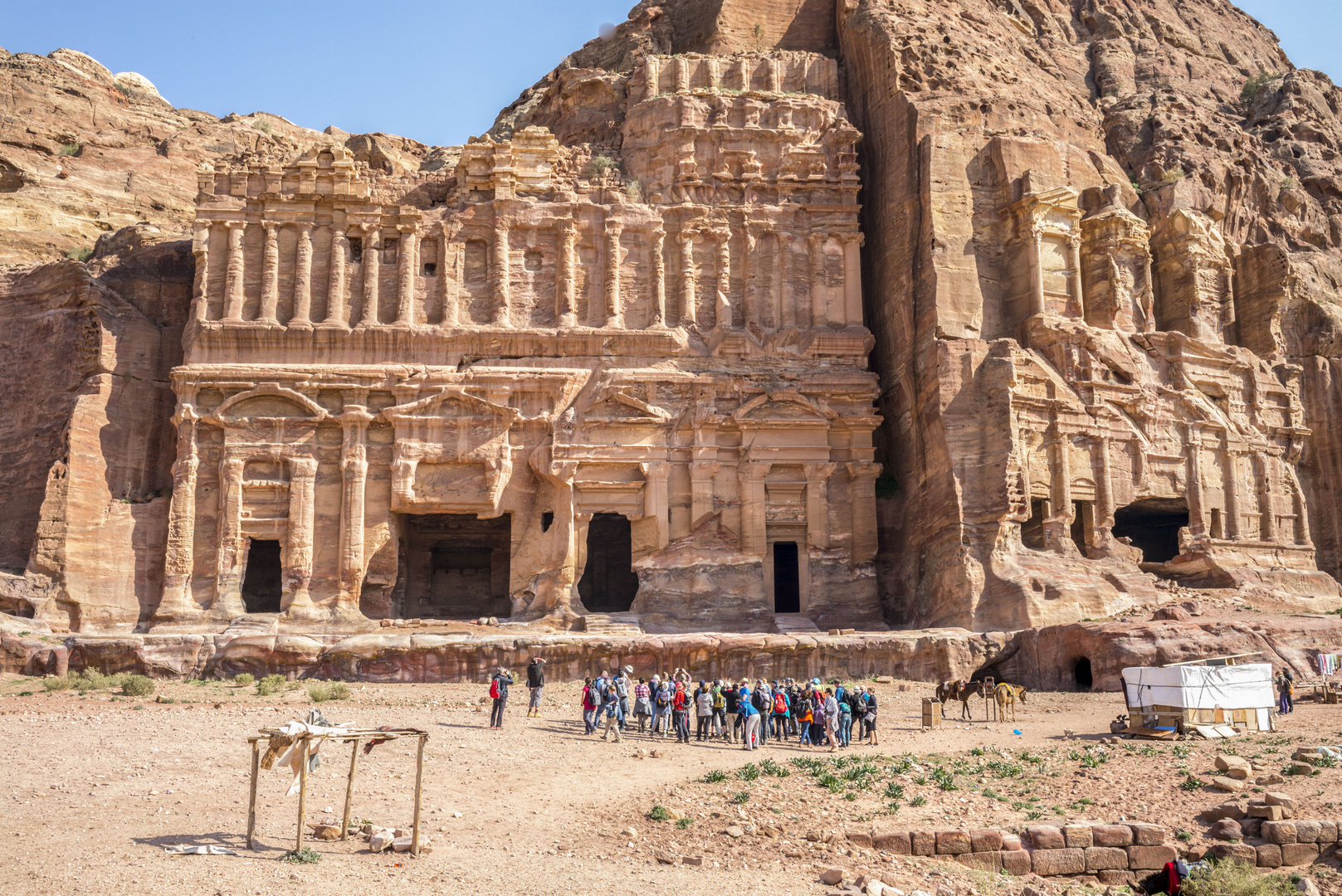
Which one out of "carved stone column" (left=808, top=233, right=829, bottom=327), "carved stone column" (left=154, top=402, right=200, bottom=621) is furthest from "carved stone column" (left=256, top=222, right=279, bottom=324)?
"carved stone column" (left=808, top=233, right=829, bottom=327)

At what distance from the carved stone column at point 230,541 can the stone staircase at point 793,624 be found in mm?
14577

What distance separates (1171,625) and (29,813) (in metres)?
22.0

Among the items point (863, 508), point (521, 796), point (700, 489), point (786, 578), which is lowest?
point (521, 796)

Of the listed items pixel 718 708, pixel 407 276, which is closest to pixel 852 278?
pixel 407 276

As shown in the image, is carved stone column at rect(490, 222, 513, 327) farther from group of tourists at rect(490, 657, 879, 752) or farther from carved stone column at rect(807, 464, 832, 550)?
group of tourists at rect(490, 657, 879, 752)

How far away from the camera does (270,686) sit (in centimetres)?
2520

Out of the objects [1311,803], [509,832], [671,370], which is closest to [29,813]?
[509,832]

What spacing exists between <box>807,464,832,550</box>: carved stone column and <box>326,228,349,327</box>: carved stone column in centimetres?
1438

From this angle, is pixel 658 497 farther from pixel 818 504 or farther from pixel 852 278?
pixel 852 278

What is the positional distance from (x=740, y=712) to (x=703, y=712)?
695mm

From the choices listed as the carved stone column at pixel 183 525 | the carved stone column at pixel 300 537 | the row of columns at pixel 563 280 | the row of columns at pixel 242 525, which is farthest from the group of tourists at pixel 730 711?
the row of columns at pixel 563 280

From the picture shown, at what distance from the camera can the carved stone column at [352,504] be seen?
110ft

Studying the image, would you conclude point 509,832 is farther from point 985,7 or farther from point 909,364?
point 985,7

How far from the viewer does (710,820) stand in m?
16.1
